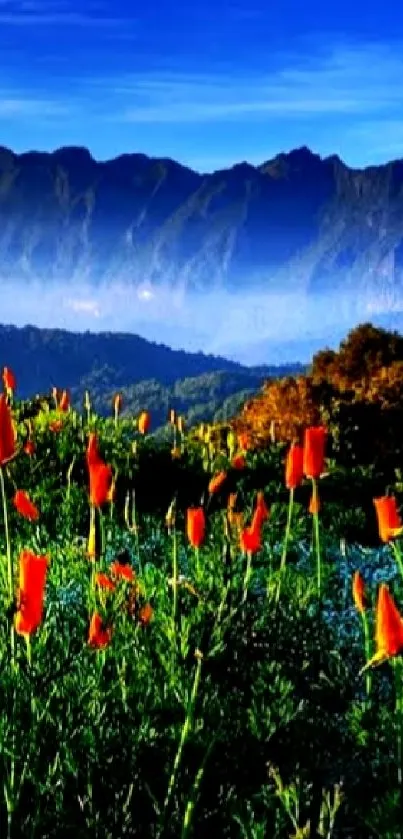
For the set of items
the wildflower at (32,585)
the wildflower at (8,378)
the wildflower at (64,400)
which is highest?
the wildflower at (8,378)

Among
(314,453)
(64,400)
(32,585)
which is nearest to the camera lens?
(32,585)

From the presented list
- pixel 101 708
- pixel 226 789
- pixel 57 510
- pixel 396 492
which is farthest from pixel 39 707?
pixel 396 492

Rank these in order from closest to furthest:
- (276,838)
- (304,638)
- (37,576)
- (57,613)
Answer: (37,576) → (276,838) → (304,638) → (57,613)

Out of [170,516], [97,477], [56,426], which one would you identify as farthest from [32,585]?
[56,426]

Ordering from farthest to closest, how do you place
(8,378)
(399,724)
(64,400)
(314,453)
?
1. (64,400)
2. (8,378)
3. (314,453)
4. (399,724)

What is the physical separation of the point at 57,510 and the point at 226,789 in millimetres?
4764

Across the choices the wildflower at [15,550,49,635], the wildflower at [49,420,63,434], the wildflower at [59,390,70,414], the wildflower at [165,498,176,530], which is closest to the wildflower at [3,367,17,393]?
the wildflower at [59,390,70,414]

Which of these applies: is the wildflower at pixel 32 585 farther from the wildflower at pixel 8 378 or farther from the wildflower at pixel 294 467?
the wildflower at pixel 8 378

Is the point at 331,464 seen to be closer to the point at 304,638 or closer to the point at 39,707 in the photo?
the point at 304,638

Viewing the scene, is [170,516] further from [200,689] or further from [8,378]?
[8,378]

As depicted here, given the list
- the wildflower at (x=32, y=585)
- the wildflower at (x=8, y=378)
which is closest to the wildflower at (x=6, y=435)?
the wildflower at (x=32, y=585)

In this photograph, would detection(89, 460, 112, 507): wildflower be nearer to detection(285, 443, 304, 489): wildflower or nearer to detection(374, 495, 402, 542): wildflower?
detection(285, 443, 304, 489): wildflower

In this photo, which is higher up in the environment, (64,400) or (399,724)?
(64,400)

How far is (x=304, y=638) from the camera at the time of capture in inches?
205
